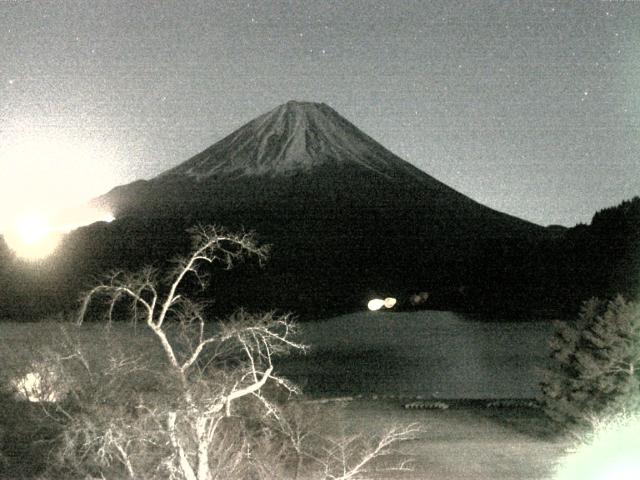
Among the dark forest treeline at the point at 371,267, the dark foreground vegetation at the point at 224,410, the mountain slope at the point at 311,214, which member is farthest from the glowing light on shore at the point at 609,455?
the mountain slope at the point at 311,214

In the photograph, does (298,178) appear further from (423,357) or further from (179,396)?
(179,396)

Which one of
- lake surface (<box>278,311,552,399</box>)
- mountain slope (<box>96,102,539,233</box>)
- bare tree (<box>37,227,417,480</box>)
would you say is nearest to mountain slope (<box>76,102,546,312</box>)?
mountain slope (<box>96,102,539,233</box>)

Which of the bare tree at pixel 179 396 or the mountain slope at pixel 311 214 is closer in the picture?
the bare tree at pixel 179 396

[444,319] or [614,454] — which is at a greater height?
[614,454]

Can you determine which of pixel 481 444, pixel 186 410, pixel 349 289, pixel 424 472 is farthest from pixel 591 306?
pixel 349 289

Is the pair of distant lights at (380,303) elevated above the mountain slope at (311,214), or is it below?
below

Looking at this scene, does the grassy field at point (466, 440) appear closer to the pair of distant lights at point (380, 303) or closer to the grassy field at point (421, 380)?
the grassy field at point (421, 380)

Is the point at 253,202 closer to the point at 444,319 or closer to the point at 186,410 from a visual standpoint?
the point at 444,319
